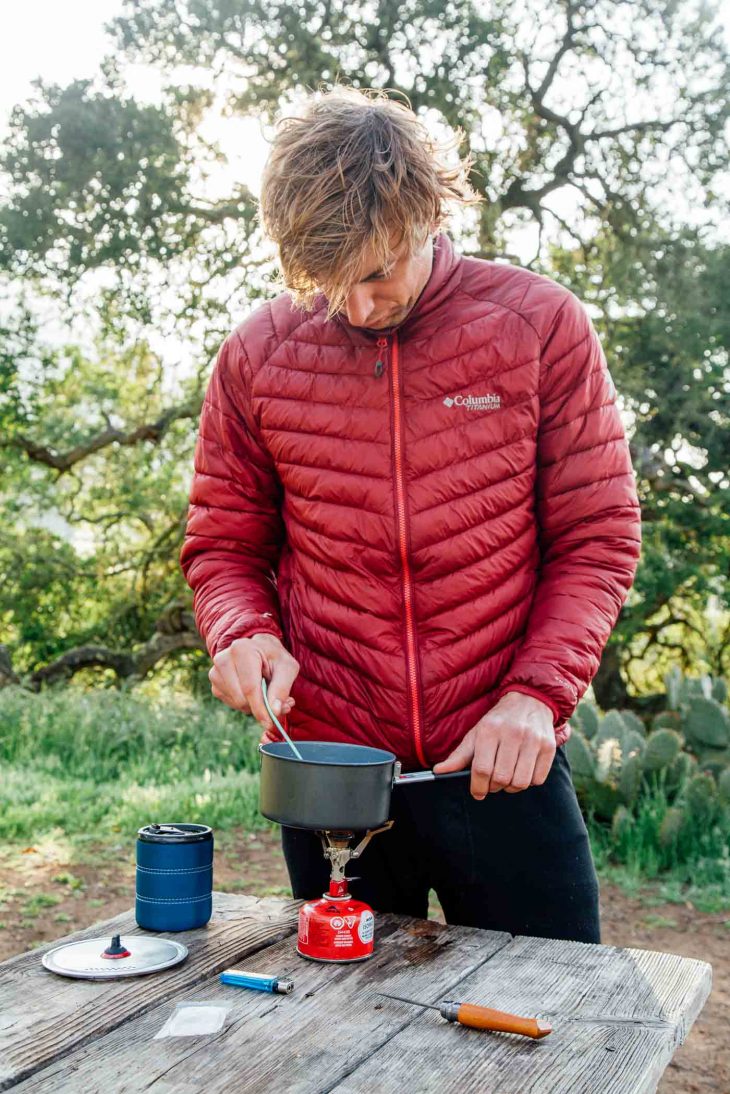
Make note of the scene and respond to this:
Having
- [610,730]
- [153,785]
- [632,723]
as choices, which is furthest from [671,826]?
[153,785]

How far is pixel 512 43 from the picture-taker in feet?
24.7

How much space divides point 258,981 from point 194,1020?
5.1 inches

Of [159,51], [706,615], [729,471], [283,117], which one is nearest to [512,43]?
[159,51]

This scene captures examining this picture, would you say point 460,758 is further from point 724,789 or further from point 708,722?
point 708,722

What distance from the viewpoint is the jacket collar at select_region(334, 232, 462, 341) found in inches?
74.6

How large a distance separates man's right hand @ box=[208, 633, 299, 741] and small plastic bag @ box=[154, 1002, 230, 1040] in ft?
1.51

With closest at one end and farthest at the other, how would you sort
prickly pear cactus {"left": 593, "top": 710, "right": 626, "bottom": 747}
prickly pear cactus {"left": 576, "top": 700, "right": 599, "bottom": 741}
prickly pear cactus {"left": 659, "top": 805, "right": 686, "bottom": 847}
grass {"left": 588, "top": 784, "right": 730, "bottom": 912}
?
grass {"left": 588, "top": 784, "right": 730, "bottom": 912}
prickly pear cactus {"left": 659, "top": 805, "right": 686, "bottom": 847}
prickly pear cactus {"left": 593, "top": 710, "right": 626, "bottom": 747}
prickly pear cactus {"left": 576, "top": 700, "right": 599, "bottom": 741}

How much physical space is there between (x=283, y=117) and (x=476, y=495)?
27.1 inches

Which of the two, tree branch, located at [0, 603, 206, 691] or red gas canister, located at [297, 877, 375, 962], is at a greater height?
tree branch, located at [0, 603, 206, 691]

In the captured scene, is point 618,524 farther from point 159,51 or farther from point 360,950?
point 159,51

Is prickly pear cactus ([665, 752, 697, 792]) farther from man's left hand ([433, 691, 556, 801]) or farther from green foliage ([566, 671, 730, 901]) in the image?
man's left hand ([433, 691, 556, 801])

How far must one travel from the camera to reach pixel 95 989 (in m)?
1.56

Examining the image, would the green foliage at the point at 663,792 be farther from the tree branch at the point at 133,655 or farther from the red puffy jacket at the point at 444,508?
the tree branch at the point at 133,655

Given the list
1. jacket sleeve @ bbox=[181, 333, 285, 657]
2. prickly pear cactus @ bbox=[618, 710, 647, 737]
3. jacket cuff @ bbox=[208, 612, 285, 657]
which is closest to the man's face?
jacket sleeve @ bbox=[181, 333, 285, 657]
